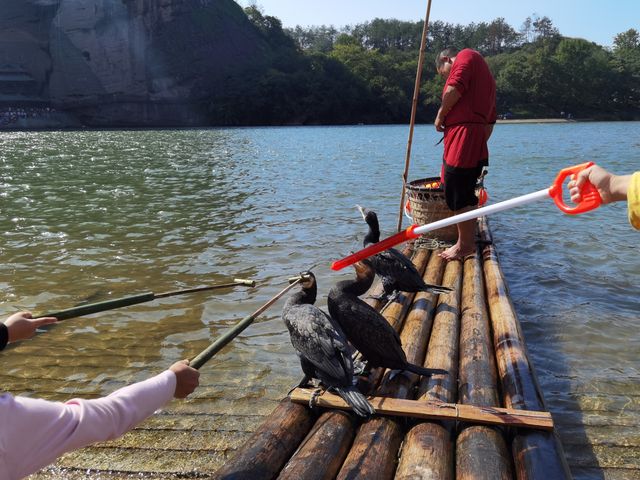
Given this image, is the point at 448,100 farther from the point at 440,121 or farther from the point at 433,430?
the point at 433,430

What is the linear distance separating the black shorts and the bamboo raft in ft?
8.26

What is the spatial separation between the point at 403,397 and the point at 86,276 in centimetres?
674

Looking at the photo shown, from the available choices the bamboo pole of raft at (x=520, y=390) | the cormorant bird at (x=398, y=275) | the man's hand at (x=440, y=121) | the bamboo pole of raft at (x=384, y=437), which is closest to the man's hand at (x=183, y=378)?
the bamboo pole of raft at (x=384, y=437)

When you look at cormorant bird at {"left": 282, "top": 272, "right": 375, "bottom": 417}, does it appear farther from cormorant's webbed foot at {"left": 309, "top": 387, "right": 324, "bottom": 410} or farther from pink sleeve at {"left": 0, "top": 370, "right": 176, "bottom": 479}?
pink sleeve at {"left": 0, "top": 370, "right": 176, "bottom": 479}

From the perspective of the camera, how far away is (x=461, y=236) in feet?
24.0

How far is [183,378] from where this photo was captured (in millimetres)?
2656

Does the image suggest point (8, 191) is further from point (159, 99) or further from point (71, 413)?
point (159, 99)

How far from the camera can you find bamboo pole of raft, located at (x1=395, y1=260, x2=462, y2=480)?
2.92 metres

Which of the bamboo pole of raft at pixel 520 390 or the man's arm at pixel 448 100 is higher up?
the man's arm at pixel 448 100

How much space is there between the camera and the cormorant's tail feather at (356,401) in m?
3.38

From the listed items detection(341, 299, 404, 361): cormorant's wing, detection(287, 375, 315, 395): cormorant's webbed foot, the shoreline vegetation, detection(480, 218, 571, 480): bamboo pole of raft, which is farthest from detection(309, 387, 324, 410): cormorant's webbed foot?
the shoreline vegetation

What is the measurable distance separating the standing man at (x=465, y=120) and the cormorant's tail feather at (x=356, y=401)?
13.3 feet

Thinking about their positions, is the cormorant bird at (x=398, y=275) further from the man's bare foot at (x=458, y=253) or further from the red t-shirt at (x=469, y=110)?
the red t-shirt at (x=469, y=110)

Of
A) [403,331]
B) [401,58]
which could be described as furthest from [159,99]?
[403,331]
